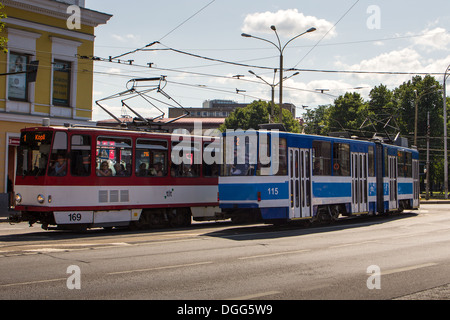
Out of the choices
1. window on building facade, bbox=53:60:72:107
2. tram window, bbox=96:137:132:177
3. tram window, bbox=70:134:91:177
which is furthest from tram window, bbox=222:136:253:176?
window on building facade, bbox=53:60:72:107

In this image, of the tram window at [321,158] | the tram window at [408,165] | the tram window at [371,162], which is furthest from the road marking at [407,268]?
the tram window at [408,165]

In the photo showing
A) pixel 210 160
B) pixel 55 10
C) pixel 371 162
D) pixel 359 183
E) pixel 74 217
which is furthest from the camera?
pixel 55 10

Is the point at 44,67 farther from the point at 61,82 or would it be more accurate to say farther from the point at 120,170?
the point at 120,170

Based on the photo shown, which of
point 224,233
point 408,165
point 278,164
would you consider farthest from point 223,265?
point 408,165

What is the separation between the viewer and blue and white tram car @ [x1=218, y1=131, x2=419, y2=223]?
Result: 16.8 meters

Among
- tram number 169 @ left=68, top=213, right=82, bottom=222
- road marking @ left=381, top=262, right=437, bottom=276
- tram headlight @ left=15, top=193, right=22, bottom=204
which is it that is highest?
tram headlight @ left=15, top=193, right=22, bottom=204

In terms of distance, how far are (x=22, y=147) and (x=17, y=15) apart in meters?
11.8

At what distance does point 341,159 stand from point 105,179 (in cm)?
853

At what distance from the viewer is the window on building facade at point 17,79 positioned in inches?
1016

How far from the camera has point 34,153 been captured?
1612cm

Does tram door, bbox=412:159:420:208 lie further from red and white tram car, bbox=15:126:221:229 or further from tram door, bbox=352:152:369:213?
red and white tram car, bbox=15:126:221:229

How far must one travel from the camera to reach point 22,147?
54.2 feet

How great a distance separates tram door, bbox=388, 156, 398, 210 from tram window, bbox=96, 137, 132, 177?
40.0ft
